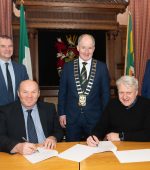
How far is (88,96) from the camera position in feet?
9.30

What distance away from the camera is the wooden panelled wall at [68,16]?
15.2ft

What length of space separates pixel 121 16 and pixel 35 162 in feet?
12.8

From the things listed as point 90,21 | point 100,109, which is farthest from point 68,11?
point 100,109

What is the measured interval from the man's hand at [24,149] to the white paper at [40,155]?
0.03 m

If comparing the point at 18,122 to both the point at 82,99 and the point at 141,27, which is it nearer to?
the point at 82,99

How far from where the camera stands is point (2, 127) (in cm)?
211

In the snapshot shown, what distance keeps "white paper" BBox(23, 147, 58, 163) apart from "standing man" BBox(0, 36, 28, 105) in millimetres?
1175

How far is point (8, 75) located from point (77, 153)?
143 cm

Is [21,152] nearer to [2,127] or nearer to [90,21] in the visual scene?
[2,127]

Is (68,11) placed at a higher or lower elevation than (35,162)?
higher

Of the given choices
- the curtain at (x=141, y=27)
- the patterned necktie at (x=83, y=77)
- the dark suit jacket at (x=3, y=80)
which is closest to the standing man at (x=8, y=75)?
the dark suit jacket at (x=3, y=80)

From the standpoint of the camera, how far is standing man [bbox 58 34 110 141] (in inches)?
112

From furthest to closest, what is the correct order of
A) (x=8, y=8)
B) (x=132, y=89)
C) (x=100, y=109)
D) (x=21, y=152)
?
(x=8, y=8)
(x=100, y=109)
(x=132, y=89)
(x=21, y=152)

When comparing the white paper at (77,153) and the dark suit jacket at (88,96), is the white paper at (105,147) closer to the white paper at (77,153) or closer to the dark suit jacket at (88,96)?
the white paper at (77,153)
